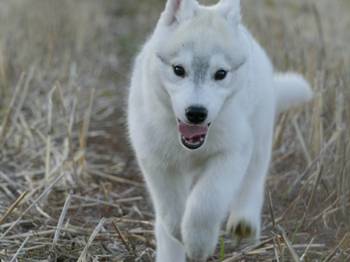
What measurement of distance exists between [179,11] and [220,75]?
1.37ft

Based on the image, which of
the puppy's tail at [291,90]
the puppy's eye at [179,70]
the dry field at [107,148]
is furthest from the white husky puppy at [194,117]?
the puppy's tail at [291,90]

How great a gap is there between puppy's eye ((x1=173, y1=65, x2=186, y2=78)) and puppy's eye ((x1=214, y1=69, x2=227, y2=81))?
0.14 m

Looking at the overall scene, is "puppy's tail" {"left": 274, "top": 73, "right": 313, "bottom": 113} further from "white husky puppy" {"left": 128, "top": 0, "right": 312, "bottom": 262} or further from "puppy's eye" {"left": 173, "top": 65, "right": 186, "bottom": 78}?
"puppy's eye" {"left": 173, "top": 65, "right": 186, "bottom": 78}

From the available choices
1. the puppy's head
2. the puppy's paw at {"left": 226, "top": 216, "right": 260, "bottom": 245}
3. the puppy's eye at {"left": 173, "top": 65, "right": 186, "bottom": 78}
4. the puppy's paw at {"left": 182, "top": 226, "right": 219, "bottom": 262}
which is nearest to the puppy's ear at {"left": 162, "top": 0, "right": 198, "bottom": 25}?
the puppy's head

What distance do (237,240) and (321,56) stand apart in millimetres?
2209

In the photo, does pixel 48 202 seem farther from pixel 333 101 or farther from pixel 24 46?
pixel 24 46

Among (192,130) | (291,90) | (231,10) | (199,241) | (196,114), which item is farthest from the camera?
(291,90)

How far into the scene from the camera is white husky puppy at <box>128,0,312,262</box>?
3.65m

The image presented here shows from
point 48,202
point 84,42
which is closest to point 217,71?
point 48,202

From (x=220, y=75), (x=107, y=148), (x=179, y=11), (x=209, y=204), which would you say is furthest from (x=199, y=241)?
(x=107, y=148)

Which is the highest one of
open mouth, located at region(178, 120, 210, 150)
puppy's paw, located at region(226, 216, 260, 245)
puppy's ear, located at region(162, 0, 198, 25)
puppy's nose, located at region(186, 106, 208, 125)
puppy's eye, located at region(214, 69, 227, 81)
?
puppy's ear, located at region(162, 0, 198, 25)

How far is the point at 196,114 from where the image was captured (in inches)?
139

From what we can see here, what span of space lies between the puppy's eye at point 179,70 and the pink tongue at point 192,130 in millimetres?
228

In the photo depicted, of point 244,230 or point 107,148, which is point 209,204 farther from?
point 107,148
